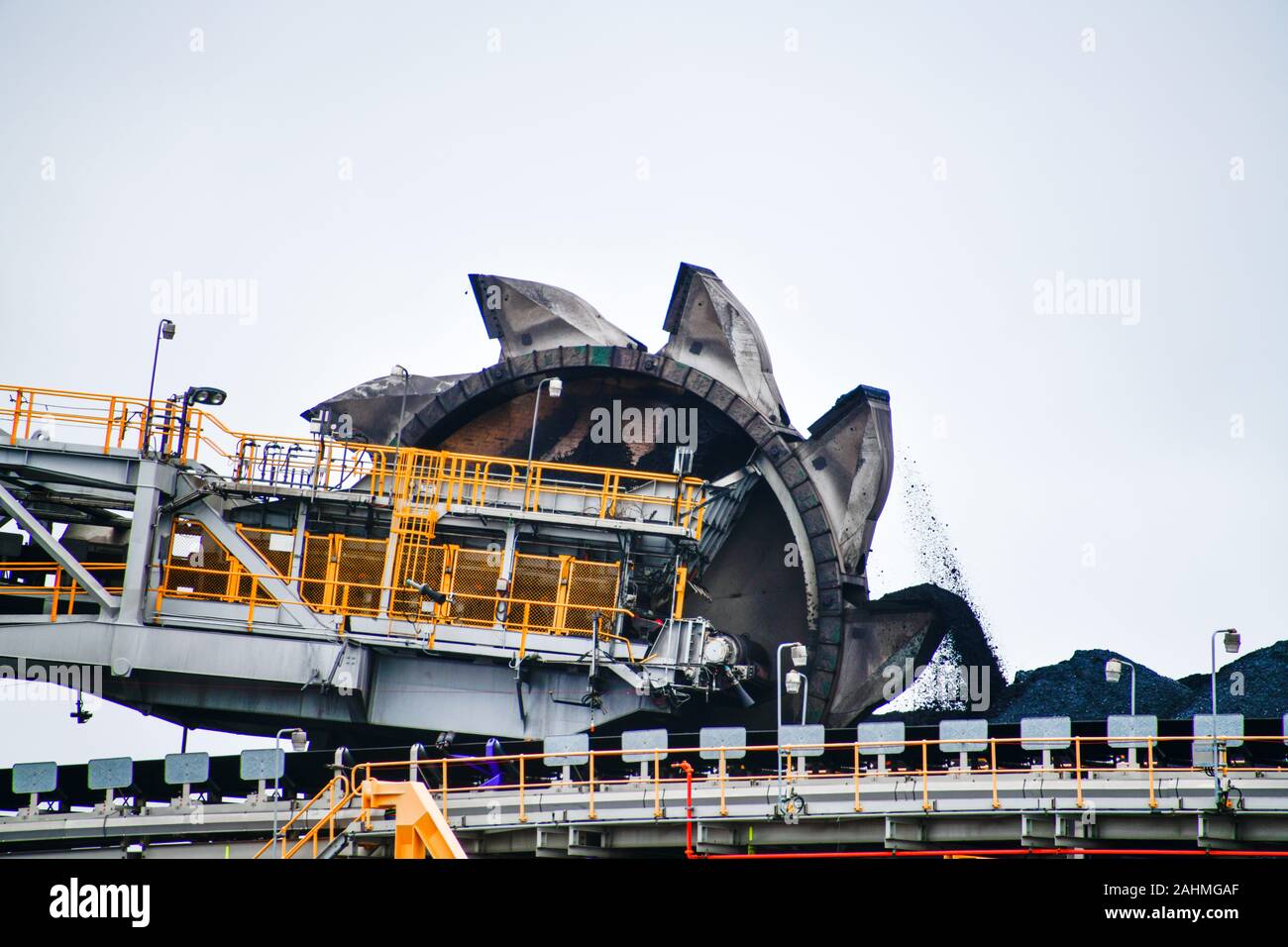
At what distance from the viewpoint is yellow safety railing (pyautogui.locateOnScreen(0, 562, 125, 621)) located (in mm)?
30312

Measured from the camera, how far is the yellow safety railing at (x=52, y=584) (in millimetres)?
30312

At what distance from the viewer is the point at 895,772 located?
24.0 m

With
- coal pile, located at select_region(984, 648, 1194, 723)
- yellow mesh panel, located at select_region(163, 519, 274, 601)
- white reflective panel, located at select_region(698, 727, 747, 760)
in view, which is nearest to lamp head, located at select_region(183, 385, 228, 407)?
yellow mesh panel, located at select_region(163, 519, 274, 601)

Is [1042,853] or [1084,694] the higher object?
[1084,694]

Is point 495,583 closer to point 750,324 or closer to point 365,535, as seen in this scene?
point 365,535

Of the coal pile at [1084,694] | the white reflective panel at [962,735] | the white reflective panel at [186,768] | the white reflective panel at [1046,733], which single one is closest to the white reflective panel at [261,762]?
the white reflective panel at [186,768]

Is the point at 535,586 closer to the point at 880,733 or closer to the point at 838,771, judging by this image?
the point at 838,771

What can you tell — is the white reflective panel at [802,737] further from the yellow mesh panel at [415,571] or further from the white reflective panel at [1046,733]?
the yellow mesh panel at [415,571]

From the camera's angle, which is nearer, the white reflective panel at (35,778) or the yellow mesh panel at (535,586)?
the white reflective panel at (35,778)

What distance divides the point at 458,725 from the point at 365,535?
4494 mm

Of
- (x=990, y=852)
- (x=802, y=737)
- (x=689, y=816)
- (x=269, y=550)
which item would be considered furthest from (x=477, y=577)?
(x=990, y=852)

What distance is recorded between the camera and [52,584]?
31172mm
